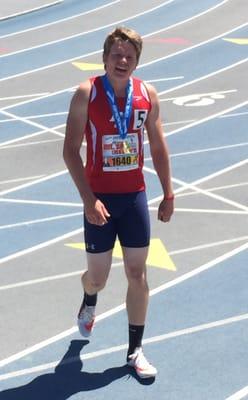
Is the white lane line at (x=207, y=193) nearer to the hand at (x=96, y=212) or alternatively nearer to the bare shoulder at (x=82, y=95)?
the hand at (x=96, y=212)

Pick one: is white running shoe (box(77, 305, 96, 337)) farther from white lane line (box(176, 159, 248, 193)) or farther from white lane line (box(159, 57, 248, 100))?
white lane line (box(159, 57, 248, 100))

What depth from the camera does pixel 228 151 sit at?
1142cm

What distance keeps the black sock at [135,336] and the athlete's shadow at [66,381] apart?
13cm

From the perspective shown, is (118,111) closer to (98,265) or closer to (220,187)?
(98,265)

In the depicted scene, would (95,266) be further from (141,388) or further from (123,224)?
(141,388)

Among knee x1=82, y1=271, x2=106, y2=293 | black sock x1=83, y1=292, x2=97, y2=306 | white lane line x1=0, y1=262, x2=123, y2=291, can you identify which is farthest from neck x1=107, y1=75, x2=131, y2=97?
white lane line x1=0, y1=262, x2=123, y2=291

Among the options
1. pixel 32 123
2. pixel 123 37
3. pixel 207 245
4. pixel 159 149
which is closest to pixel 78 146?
pixel 159 149

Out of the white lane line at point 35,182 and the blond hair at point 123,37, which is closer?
the blond hair at point 123,37

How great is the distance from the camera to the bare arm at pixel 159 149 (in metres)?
5.93

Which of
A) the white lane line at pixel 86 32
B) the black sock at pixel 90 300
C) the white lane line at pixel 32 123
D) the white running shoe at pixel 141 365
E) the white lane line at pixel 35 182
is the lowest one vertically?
the white lane line at pixel 86 32

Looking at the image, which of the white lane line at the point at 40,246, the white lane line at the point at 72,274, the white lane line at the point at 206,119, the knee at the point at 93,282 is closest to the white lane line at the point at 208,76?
the white lane line at the point at 206,119

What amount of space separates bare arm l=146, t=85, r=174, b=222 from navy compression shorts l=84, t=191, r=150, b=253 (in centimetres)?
15

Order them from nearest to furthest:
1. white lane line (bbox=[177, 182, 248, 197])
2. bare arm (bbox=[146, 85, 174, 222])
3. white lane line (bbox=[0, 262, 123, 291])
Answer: bare arm (bbox=[146, 85, 174, 222]) < white lane line (bbox=[0, 262, 123, 291]) < white lane line (bbox=[177, 182, 248, 197])

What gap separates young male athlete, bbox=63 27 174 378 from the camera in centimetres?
570
